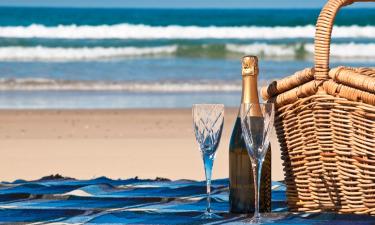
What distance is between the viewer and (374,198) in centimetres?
213

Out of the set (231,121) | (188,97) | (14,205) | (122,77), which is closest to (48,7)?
(122,77)

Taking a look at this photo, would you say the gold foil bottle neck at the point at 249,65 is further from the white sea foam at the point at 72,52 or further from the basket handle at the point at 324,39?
the white sea foam at the point at 72,52

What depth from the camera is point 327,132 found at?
2.17m

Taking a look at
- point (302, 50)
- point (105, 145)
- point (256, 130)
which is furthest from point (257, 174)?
point (302, 50)

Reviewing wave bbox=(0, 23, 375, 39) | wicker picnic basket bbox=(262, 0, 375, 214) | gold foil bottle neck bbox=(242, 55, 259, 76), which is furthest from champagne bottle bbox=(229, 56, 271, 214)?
wave bbox=(0, 23, 375, 39)

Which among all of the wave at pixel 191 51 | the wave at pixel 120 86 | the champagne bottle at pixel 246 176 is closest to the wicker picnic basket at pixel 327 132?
the champagne bottle at pixel 246 176

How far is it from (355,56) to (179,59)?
3.70m

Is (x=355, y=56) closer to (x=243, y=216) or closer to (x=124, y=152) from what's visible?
(x=124, y=152)

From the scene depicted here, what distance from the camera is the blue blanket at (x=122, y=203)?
210cm

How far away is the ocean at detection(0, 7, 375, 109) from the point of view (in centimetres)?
1228

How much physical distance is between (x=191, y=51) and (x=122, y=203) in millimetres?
18801

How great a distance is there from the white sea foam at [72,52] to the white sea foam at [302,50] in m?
1.69

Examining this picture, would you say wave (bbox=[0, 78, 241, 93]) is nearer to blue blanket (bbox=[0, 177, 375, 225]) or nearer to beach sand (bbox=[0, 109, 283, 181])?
beach sand (bbox=[0, 109, 283, 181])

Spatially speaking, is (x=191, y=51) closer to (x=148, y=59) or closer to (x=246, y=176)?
(x=148, y=59)
